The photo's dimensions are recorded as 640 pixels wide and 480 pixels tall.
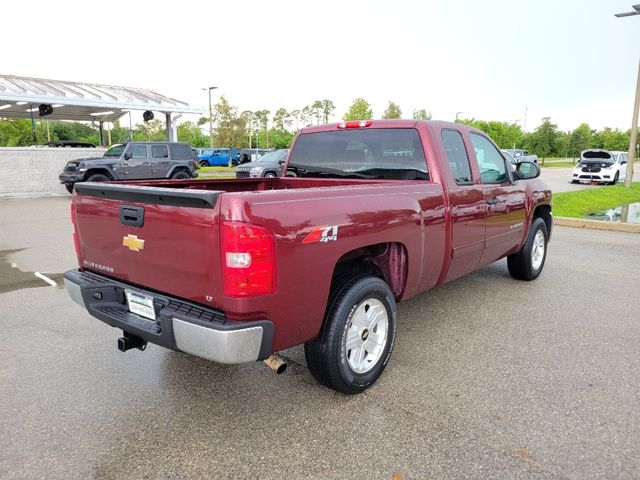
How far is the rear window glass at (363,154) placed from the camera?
4109 millimetres

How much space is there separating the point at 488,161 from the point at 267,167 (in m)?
15.5

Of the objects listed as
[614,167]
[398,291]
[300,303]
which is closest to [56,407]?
[300,303]

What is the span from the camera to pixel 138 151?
17312 millimetres

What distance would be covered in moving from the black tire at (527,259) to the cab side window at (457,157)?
193 centimetres

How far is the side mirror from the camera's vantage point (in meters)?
5.38

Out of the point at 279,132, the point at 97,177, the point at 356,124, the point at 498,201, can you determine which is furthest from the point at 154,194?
the point at 279,132

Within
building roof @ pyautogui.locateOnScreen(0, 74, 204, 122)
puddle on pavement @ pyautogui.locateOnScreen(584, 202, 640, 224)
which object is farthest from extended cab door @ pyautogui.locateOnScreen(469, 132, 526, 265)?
building roof @ pyautogui.locateOnScreen(0, 74, 204, 122)

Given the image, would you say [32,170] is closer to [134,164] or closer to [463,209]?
[134,164]

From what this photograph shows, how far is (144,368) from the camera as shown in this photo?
3.70 metres

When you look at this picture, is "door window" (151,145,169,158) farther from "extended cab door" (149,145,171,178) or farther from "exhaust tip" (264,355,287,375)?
"exhaust tip" (264,355,287,375)

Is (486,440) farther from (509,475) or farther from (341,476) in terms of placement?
(341,476)

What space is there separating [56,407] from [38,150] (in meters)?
18.7

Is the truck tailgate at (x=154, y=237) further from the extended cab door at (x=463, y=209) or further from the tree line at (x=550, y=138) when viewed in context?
the tree line at (x=550, y=138)

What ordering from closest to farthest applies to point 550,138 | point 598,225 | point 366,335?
point 366,335, point 598,225, point 550,138
